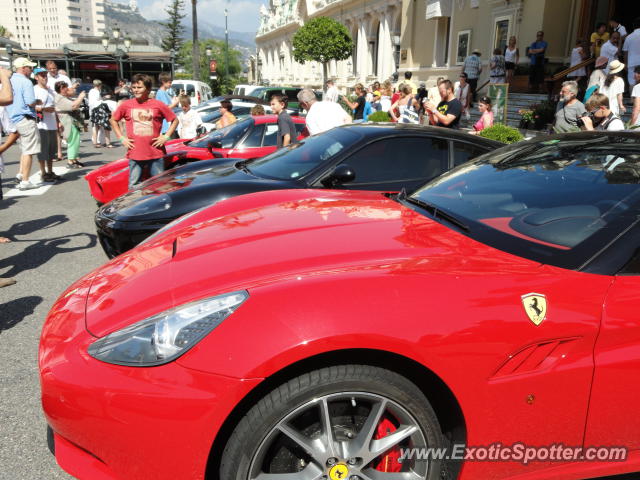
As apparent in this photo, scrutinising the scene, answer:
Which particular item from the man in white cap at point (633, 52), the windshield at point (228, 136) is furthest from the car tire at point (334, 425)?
the man in white cap at point (633, 52)

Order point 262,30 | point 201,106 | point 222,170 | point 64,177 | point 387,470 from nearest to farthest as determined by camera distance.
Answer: point 387,470, point 222,170, point 64,177, point 201,106, point 262,30

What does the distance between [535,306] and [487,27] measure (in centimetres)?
2245

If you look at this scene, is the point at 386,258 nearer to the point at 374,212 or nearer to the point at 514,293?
the point at 514,293

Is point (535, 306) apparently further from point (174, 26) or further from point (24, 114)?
point (174, 26)

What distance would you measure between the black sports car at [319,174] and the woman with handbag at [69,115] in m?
7.17

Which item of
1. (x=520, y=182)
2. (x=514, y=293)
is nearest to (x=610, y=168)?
(x=520, y=182)

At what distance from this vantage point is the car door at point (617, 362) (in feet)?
6.06

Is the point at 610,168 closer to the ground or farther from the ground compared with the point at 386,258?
farther from the ground

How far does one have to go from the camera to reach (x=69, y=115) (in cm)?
1123

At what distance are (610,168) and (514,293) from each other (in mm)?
1015

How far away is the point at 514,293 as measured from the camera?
183 cm

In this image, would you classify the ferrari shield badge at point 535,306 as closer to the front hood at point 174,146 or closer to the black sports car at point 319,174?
the black sports car at point 319,174

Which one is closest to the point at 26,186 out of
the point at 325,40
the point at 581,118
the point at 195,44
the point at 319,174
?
the point at 319,174

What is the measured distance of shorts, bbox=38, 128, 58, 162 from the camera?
966 centimetres
